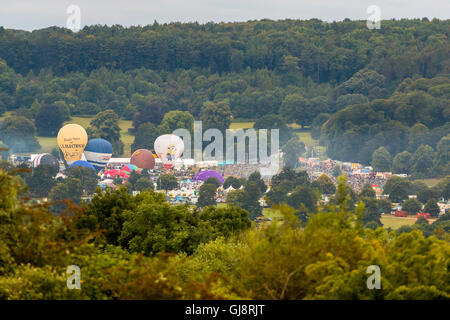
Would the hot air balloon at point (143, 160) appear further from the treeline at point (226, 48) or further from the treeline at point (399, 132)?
the treeline at point (226, 48)

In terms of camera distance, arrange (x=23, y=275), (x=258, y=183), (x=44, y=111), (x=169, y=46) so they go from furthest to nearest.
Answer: (x=169, y=46) → (x=44, y=111) → (x=258, y=183) → (x=23, y=275)

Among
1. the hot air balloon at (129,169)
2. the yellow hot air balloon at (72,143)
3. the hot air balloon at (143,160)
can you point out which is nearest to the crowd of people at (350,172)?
the hot air balloon at (143,160)

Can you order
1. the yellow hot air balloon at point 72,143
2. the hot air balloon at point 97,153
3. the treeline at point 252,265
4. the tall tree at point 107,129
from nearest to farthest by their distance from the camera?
1. the treeline at point 252,265
2. the yellow hot air balloon at point 72,143
3. the hot air balloon at point 97,153
4. the tall tree at point 107,129

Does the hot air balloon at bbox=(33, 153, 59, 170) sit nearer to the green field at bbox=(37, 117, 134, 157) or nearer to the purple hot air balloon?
the green field at bbox=(37, 117, 134, 157)

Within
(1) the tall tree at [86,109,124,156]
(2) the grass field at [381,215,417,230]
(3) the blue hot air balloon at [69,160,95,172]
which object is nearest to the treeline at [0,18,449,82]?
(1) the tall tree at [86,109,124,156]

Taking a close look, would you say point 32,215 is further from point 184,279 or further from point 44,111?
point 44,111

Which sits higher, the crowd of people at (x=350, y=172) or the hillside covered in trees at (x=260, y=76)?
the hillside covered in trees at (x=260, y=76)

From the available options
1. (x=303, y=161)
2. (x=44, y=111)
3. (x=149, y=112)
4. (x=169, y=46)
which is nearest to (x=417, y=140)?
(x=303, y=161)

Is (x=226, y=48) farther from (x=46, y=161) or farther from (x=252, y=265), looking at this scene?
(x=252, y=265)
